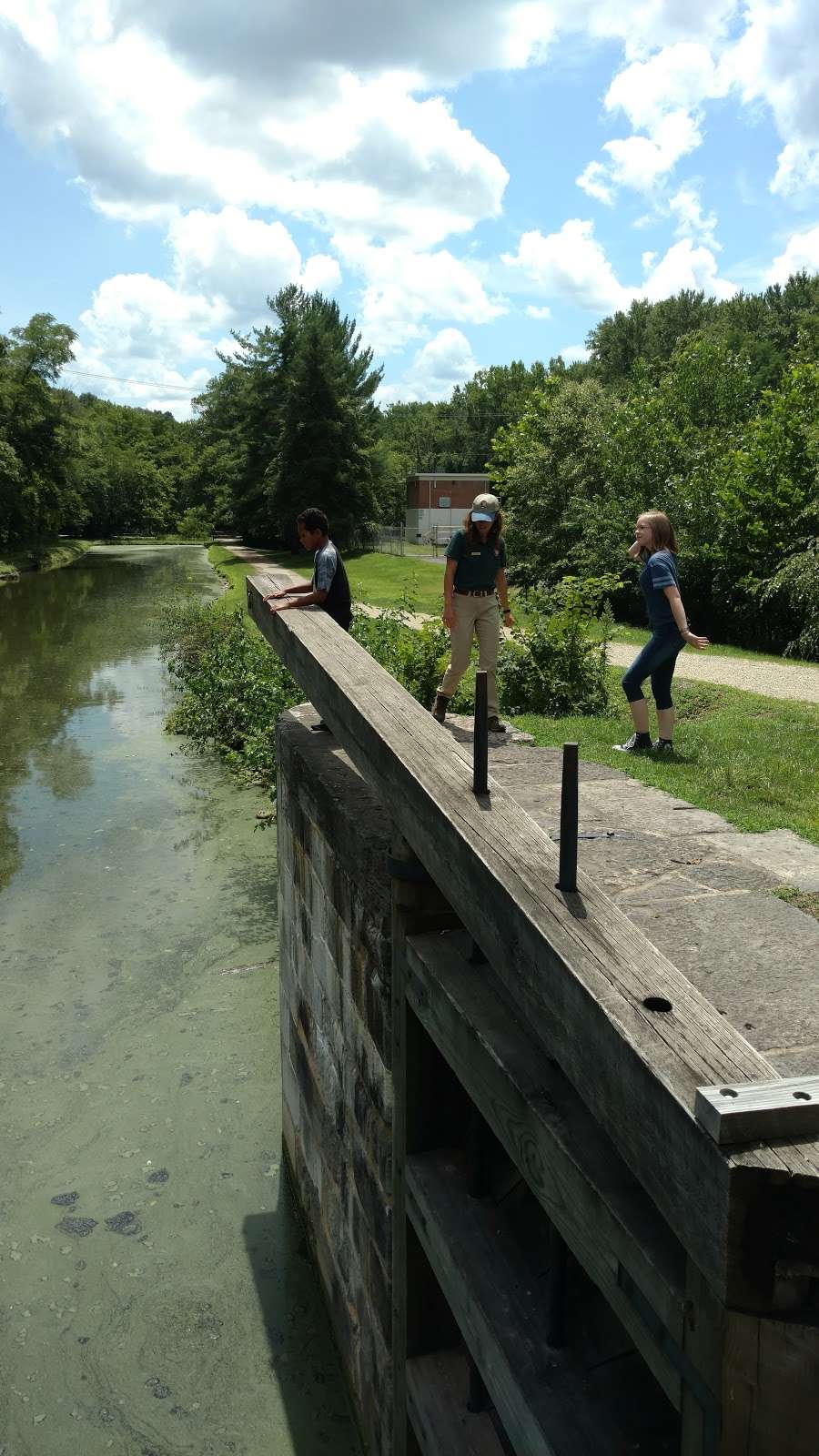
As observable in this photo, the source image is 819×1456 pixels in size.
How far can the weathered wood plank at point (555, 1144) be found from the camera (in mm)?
2049

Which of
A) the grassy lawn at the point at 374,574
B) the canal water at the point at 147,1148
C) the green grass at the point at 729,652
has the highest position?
the green grass at the point at 729,652

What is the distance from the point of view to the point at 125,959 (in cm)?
865

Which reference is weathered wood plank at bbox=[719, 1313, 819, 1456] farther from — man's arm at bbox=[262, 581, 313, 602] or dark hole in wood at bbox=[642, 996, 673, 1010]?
man's arm at bbox=[262, 581, 313, 602]

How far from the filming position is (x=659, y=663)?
7.18m

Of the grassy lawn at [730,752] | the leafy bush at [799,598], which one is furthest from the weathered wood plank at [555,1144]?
the leafy bush at [799,598]

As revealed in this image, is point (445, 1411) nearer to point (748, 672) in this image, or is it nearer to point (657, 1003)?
point (657, 1003)

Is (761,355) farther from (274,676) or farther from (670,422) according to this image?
(274,676)

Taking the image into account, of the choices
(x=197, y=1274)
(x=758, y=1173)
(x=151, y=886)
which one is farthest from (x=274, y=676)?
(x=758, y=1173)

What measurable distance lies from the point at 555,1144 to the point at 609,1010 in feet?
2.10

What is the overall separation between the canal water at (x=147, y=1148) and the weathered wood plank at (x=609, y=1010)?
3.31 meters

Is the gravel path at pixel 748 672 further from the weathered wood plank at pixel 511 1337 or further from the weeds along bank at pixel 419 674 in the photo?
the weathered wood plank at pixel 511 1337

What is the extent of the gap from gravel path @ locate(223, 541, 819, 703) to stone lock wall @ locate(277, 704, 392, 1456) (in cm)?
624

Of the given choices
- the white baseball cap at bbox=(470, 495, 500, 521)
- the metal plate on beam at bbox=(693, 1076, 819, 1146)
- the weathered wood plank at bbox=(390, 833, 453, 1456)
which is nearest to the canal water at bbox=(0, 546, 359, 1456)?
the weathered wood plank at bbox=(390, 833, 453, 1456)

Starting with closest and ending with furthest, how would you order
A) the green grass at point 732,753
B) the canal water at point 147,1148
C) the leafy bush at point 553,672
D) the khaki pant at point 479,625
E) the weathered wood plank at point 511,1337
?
the weathered wood plank at point 511,1337, the canal water at point 147,1148, the green grass at point 732,753, the khaki pant at point 479,625, the leafy bush at point 553,672
